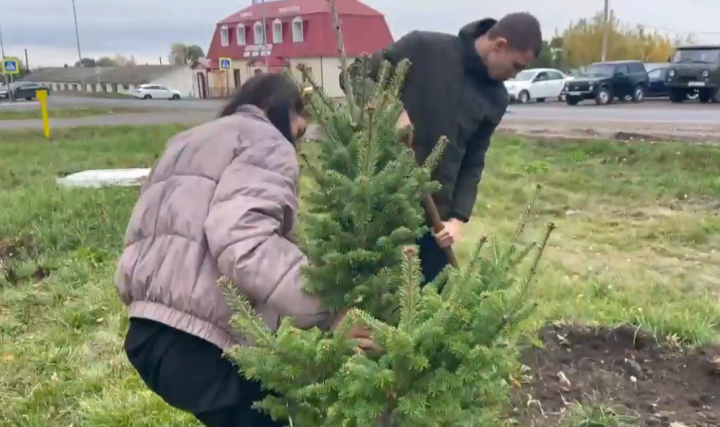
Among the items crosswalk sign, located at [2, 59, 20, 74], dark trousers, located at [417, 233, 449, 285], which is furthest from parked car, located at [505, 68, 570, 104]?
dark trousers, located at [417, 233, 449, 285]

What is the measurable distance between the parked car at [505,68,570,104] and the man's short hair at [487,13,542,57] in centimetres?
2447

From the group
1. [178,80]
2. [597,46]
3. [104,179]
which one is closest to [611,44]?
[597,46]

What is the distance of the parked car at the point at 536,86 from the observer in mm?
27188

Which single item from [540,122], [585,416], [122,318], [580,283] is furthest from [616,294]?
[540,122]

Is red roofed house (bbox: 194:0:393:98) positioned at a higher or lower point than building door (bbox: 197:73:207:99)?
higher

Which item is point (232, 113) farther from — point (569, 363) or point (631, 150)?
point (631, 150)

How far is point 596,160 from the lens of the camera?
10.2 m

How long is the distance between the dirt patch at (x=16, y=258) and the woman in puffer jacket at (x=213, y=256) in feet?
12.5

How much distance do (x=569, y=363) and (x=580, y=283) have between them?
1534 mm

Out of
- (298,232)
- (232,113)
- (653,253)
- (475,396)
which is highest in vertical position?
(232,113)

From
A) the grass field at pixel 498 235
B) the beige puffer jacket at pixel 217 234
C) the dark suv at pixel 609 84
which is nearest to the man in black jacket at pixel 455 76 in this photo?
the beige puffer jacket at pixel 217 234

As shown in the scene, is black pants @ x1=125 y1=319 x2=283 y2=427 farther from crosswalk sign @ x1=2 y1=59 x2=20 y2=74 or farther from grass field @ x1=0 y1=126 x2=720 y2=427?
crosswalk sign @ x1=2 y1=59 x2=20 y2=74

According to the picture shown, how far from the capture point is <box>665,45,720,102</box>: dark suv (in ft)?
72.1

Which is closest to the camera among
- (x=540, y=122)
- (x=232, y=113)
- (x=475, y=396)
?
(x=475, y=396)
